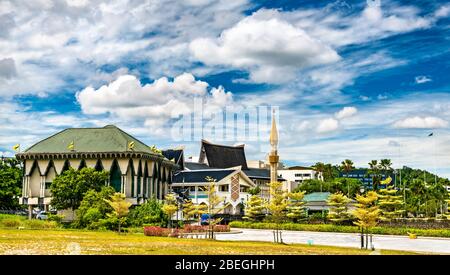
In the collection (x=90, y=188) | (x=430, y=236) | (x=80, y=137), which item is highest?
(x=80, y=137)

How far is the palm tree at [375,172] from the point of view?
79562 mm

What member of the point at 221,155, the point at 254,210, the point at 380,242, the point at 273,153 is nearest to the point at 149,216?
the point at 380,242

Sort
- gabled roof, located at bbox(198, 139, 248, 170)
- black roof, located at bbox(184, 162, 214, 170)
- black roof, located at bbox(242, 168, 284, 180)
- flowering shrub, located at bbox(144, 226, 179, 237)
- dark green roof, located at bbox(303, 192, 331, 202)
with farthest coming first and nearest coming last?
gabled roof, located at bbox(198, 139, 248, 170) < black roof, located at bbox(242, 168, 284, 180) < black roof, located at bbox(184, 162, 214, 170) < dark green roof, located at bbox(303, 192, 331, 202) < flowering shrub, located at bbox(144, 226, 179, 237)

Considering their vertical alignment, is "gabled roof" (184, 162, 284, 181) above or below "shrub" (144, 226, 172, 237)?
above

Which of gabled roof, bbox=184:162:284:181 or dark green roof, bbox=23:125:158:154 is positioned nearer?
dark green roof, bbox=23:125:158:154

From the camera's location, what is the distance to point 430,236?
47.4 m

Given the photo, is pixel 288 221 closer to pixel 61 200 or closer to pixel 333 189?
pixel 61 200

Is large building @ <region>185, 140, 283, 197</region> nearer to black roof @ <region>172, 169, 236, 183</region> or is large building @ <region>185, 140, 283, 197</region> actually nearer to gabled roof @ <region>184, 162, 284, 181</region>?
gabled roof @ <region>184, 162, 284, 181</region>

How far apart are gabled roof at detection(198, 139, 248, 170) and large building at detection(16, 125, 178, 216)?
41.1 meters

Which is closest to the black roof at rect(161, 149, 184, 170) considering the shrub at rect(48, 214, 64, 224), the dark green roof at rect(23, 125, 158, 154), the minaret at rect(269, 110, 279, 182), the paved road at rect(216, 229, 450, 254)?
the minaret at rect(269, 110, 279, 182)

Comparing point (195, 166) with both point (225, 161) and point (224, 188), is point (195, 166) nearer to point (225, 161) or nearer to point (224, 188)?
point (225, 161)

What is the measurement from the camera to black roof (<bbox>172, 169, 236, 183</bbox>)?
3243 inches
